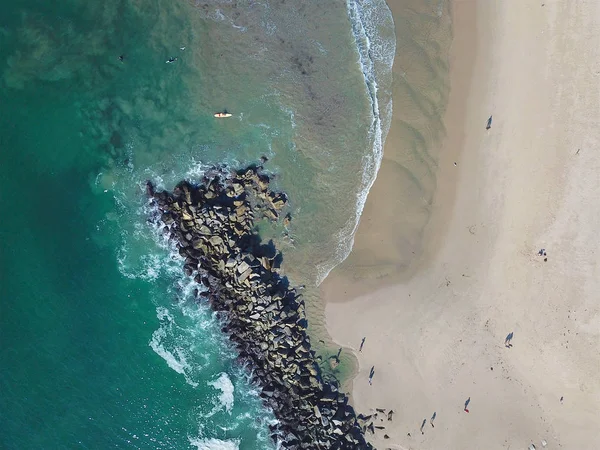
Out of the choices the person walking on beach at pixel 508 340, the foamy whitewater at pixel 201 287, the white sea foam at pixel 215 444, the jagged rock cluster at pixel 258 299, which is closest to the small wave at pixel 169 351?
the foamy whitewater at pixel 201 287

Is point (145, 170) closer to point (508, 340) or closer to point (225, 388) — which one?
point (225, 388)

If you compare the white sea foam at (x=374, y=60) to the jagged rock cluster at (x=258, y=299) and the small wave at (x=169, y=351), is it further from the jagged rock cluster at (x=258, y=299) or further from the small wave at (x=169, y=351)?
the small wave at (x=169, y=351)

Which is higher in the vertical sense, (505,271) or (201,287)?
(505,271)

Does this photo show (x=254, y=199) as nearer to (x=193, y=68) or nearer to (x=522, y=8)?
(x=193, y=68)

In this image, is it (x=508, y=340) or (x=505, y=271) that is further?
(x=508, y=340)

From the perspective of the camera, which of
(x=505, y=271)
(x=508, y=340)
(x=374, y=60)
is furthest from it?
(x=508, y=340)

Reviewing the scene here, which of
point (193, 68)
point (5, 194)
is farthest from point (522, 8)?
point (5, 194)

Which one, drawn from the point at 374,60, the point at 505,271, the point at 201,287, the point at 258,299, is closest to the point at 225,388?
the point at 258,299
